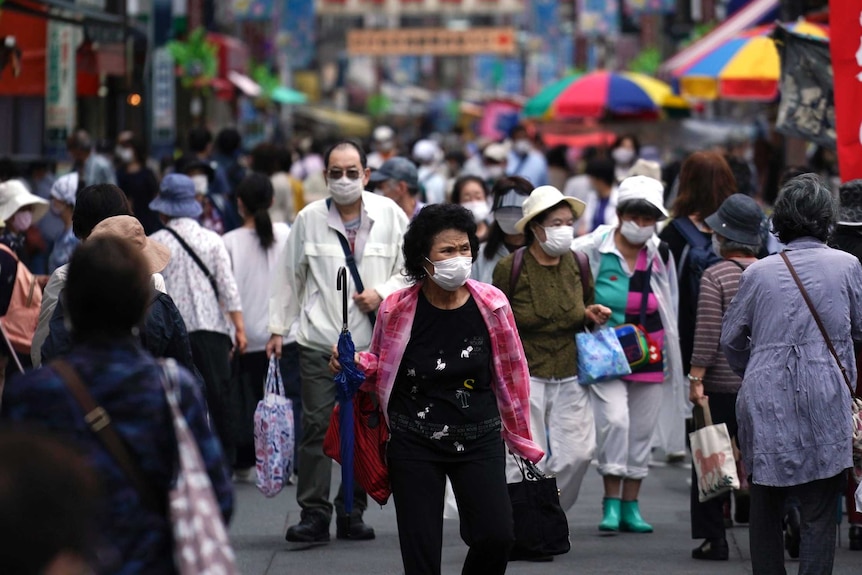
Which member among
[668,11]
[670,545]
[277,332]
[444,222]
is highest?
[668,11]

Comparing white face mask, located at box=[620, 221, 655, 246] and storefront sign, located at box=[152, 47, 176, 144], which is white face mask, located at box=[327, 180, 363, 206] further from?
storefront sign, located at box=[152, 47, 176, 144]

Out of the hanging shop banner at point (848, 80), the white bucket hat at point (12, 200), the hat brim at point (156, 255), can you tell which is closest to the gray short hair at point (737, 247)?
the hanging shop banner at point (848, 80)

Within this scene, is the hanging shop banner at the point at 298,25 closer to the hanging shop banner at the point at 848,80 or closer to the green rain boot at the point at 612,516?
the hanging shop banner at the point at 848,80

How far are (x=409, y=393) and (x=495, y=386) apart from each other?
0.34 metres

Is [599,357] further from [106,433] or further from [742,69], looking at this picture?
[742,69]

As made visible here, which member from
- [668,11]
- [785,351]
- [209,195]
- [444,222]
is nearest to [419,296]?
[444,222]

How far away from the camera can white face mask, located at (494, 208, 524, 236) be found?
28.8 feet

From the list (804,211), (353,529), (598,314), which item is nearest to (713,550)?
(598,314)

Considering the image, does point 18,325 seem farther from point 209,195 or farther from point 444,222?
point 209,195

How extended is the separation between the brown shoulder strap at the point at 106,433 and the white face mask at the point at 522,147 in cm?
1612

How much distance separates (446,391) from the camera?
5938 millimetres

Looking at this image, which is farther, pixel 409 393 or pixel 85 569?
pixel 409 393

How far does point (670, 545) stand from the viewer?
815 centimetres

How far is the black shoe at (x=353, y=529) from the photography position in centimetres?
827
